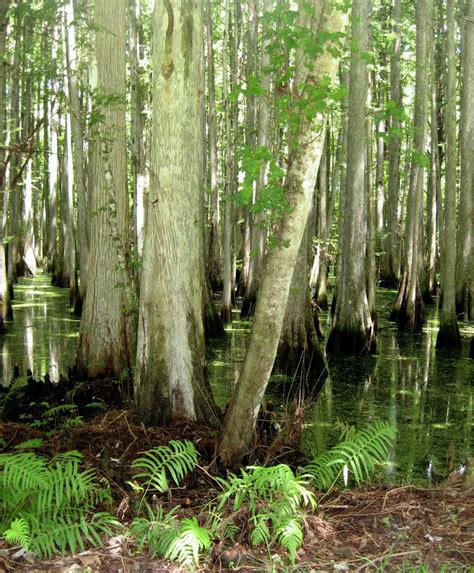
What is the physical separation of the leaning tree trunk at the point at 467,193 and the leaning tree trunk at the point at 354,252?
139 inches

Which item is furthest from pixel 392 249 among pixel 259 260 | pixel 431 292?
pixel 259 260

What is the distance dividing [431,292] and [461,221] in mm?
6607

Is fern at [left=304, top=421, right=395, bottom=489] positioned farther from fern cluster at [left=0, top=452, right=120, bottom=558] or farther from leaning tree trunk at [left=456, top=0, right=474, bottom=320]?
leaning tree trunk at [left=456, top=0, right=474, bottom=320]

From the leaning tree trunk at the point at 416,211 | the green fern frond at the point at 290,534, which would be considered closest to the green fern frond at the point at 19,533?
the green fern frond at the point at 290,534

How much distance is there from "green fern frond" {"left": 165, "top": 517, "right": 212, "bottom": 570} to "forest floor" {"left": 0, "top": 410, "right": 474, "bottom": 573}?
0.07m

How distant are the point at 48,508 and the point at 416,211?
39.1 feet

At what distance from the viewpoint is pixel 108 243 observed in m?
8.05

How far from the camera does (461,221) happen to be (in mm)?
14641

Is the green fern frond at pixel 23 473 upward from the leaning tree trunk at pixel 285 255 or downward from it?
downward

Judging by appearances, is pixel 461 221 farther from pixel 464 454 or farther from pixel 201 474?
pixel 201 474

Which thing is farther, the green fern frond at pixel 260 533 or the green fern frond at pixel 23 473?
the green fern frond at pixel 23 473

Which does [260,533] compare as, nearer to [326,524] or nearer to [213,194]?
[326,524]

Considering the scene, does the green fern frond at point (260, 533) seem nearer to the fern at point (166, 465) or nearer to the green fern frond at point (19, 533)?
the fern at point (166, 465)

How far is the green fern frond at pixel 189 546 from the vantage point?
11.0 ft
